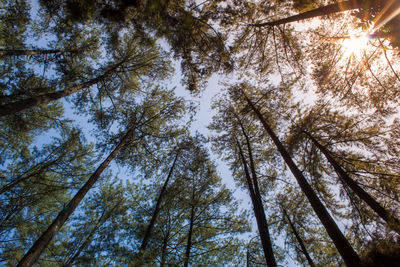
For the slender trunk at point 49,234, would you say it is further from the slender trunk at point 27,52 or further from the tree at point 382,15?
the tree at point 382,15

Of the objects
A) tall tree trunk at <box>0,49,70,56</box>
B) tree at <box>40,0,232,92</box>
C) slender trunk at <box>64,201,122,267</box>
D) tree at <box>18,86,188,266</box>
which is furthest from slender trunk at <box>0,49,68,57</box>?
slender trunk at <box>64,201,122,267</box>

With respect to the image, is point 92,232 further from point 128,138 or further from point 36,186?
point 128,138

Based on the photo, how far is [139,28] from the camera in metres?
5.56

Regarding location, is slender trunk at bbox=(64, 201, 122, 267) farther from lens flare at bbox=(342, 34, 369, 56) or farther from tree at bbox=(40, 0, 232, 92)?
lens flare at bbox=(342, 34, 369, 56)

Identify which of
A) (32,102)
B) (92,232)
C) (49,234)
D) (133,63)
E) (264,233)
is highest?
(133,63)

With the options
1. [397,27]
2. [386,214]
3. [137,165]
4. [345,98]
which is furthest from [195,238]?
[397,27]

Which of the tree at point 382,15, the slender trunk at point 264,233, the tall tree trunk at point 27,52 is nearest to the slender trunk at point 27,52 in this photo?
the tall tree trunk at point 27,52

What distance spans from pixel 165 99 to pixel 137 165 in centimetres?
413

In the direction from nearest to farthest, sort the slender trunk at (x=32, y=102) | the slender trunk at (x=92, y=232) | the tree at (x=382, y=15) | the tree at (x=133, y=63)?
the tree at (x=382, y=15), the slender trunk at (x=32, y=102), the slender trunk at (x=92, y=232), the tree at (x=133, y=63)

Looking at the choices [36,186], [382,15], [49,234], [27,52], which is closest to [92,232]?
[36,186]

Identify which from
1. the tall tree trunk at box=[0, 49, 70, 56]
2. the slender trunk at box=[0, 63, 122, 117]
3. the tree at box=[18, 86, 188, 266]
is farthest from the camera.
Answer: the tall tree trunk at box=[0, 49, 70, 56]

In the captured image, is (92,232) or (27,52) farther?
(92,232)

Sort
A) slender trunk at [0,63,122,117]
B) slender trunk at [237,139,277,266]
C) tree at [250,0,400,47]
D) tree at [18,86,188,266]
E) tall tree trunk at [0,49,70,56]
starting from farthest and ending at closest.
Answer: tall tree trunk at [0,49,70,56]
tree at [18,86,188,266]
slender trunk at [237,139,277,266]
slender trunk at [0,63,122,117]
tree at [250,0,400,47]

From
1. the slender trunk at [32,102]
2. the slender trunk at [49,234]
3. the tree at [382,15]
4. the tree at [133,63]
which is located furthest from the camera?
the tree at [133,63]
